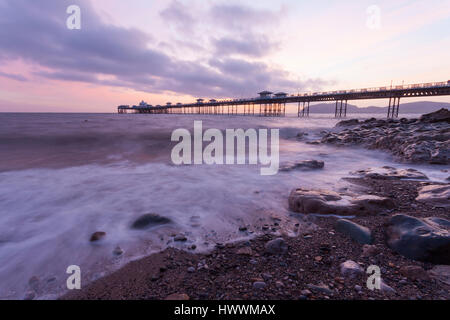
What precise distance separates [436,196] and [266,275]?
10.3 ft

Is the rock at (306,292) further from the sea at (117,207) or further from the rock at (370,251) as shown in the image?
the sea at (117,207)

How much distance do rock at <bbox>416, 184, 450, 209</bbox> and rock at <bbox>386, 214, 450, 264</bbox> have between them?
930 mm

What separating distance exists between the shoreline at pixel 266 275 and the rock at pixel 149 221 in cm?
64

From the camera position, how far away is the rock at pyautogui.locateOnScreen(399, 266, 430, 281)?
1.61 meters

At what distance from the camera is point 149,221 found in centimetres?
272

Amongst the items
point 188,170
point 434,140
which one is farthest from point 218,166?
point 434,140

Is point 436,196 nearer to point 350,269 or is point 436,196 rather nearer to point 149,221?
point 350,269

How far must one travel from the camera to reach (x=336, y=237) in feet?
7.37

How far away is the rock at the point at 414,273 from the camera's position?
63.5 inches

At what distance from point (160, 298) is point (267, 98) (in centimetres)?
6720

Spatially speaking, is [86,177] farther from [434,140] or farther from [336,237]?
[434,140]

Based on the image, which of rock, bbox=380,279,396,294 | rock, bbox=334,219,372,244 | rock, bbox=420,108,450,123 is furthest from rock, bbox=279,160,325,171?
rock, bbox=420,108,450,123

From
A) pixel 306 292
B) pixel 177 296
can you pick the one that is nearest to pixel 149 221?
pixel 177 296

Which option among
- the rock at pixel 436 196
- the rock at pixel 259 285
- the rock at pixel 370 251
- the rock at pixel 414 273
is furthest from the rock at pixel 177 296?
the rock at pixel 436 196
